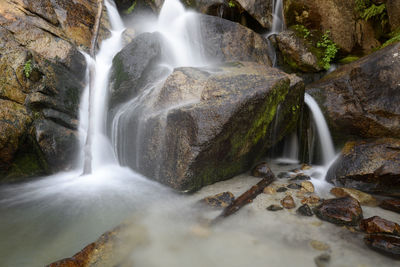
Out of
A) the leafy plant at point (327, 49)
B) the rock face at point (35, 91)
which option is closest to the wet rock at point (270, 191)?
the rock face at point (35, 91)

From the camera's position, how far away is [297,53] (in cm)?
805

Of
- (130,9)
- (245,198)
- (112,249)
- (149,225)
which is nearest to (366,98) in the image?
(245,198)

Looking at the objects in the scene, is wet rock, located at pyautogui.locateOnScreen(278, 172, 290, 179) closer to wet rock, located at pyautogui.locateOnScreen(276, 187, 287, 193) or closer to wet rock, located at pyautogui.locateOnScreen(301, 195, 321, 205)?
wet rock, located at pyautogui.locateOnScreen(276, 187, 287, 193)

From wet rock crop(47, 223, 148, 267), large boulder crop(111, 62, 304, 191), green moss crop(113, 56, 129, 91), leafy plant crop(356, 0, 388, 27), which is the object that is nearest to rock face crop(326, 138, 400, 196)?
large boulder crop(111, 62, 304, 191)

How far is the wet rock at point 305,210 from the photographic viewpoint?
3143mm

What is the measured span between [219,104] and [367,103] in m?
3.91

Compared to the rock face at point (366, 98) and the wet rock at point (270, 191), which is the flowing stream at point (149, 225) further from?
the rock face at point (366, 98)

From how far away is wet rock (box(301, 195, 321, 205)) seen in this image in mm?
3475

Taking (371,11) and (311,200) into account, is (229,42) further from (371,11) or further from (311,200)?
(311,200)

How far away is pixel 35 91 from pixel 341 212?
7.00 metres

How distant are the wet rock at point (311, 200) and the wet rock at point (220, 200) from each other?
3.93 feet

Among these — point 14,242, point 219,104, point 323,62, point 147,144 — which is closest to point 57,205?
point 14,242

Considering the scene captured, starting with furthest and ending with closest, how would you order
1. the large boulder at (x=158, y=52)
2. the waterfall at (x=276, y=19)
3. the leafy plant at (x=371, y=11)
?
the waterfall at (x=276, y=19)
the leafy plant at (x=371, y=11)
the large boulder at (x=158, y=52)

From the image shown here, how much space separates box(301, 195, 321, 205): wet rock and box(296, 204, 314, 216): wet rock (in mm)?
243
